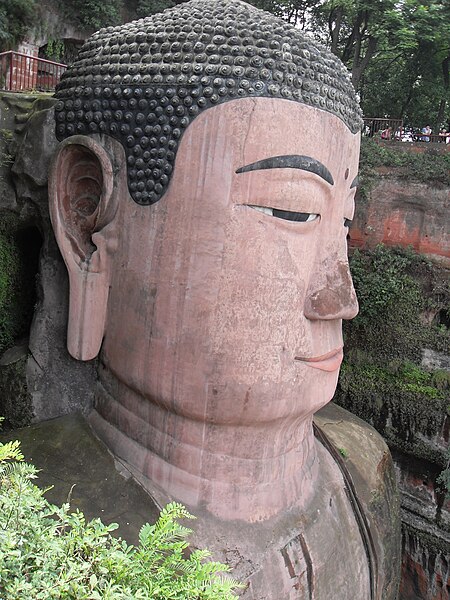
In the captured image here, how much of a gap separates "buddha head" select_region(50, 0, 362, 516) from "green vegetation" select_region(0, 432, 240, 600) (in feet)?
4.35

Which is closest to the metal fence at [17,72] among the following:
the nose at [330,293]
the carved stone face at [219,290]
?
the carved stone face at [219,290]

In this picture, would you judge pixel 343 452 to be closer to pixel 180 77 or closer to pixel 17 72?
pixel 180 77

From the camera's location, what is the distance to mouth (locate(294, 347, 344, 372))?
10.1 ft

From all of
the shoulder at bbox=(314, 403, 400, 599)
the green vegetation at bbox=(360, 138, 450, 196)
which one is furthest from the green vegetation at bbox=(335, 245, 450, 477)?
the shoulder at bbox=(314, 403, 400, 599)

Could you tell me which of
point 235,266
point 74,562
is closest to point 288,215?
point 235,266

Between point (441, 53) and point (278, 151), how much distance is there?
14.4 m

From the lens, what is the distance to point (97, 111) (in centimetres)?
308

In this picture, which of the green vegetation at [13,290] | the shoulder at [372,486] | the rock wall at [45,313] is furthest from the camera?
the green vegetation at [13,290]

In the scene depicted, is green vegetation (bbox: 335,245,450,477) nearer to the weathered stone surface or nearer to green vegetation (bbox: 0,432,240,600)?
the weathered stone surface

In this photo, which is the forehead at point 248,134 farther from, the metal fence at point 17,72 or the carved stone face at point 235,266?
the metal fence at point 17,72

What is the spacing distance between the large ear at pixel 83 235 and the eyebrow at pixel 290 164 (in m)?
0.84

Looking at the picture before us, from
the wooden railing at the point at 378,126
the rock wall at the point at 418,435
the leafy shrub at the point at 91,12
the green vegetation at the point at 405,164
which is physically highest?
the leafy shrub at the point at 91,12

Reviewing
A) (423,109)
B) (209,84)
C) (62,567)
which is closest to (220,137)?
(209,84)

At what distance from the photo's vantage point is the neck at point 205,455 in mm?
3057
